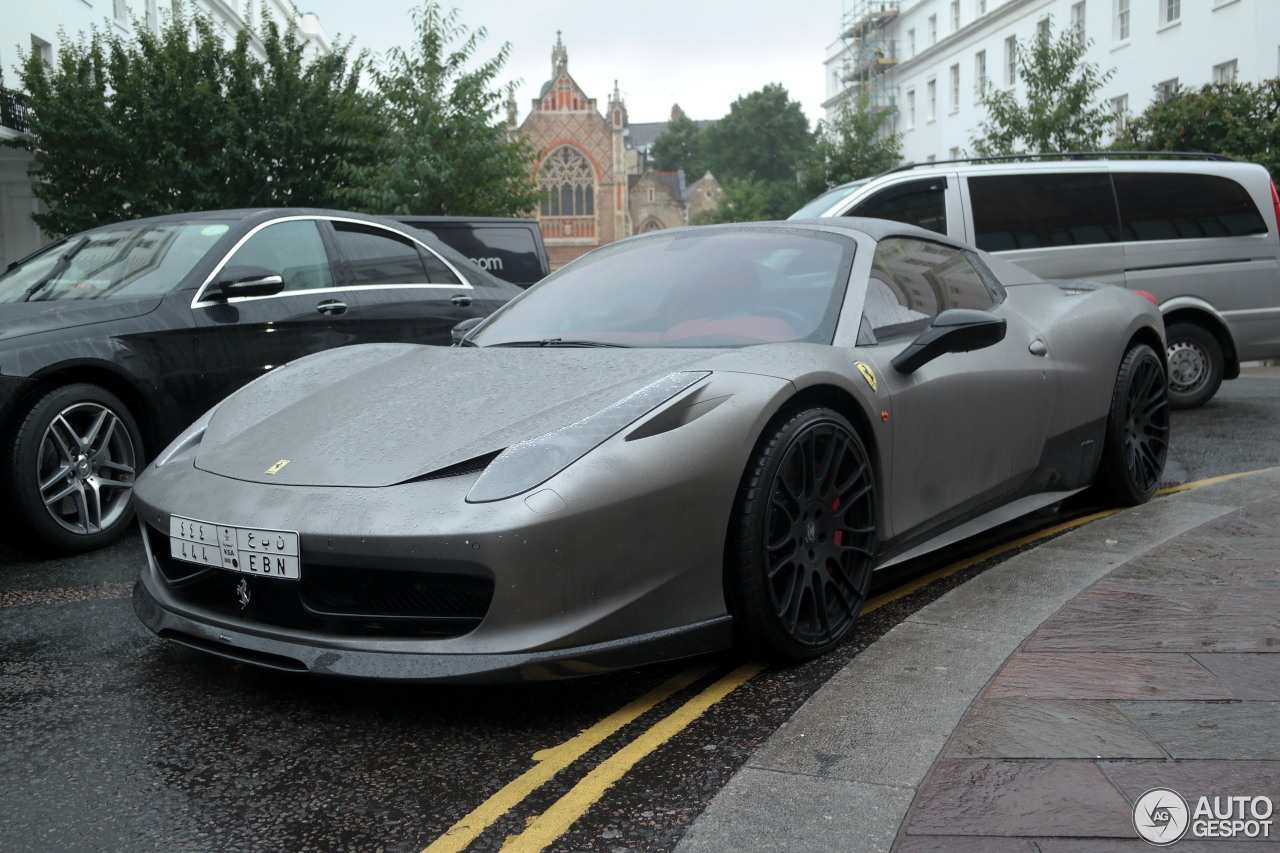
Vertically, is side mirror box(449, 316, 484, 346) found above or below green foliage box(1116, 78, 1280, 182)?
below

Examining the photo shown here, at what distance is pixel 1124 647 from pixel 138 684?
9.10 feet

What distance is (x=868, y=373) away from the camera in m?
3.51

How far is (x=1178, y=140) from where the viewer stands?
72.3 ft

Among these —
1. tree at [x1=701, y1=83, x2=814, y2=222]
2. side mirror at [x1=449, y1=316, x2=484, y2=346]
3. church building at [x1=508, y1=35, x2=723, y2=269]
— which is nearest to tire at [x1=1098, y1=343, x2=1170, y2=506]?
side mirror at [x1=449, y1=316, x2=484, y2=346]

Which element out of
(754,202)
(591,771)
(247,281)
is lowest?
(591,771)

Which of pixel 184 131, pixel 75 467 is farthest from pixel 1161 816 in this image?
pixel 184 131

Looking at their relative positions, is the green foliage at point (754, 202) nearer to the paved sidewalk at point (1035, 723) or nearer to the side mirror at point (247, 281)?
the side mirror at point (247, 281)

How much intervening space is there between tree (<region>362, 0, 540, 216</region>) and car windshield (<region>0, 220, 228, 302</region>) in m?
17.7

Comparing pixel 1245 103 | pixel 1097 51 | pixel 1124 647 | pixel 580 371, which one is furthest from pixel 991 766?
pixel 1097 51

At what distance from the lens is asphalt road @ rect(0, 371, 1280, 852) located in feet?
7.40

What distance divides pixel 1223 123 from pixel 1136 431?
19.1 metres

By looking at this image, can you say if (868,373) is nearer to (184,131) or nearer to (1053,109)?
(184,131)

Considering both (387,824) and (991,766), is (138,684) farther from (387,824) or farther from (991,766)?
(991,766)

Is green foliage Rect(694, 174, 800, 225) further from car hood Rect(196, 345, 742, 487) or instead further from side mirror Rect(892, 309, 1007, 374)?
car hood Rect(196, 345, 742, 487)
